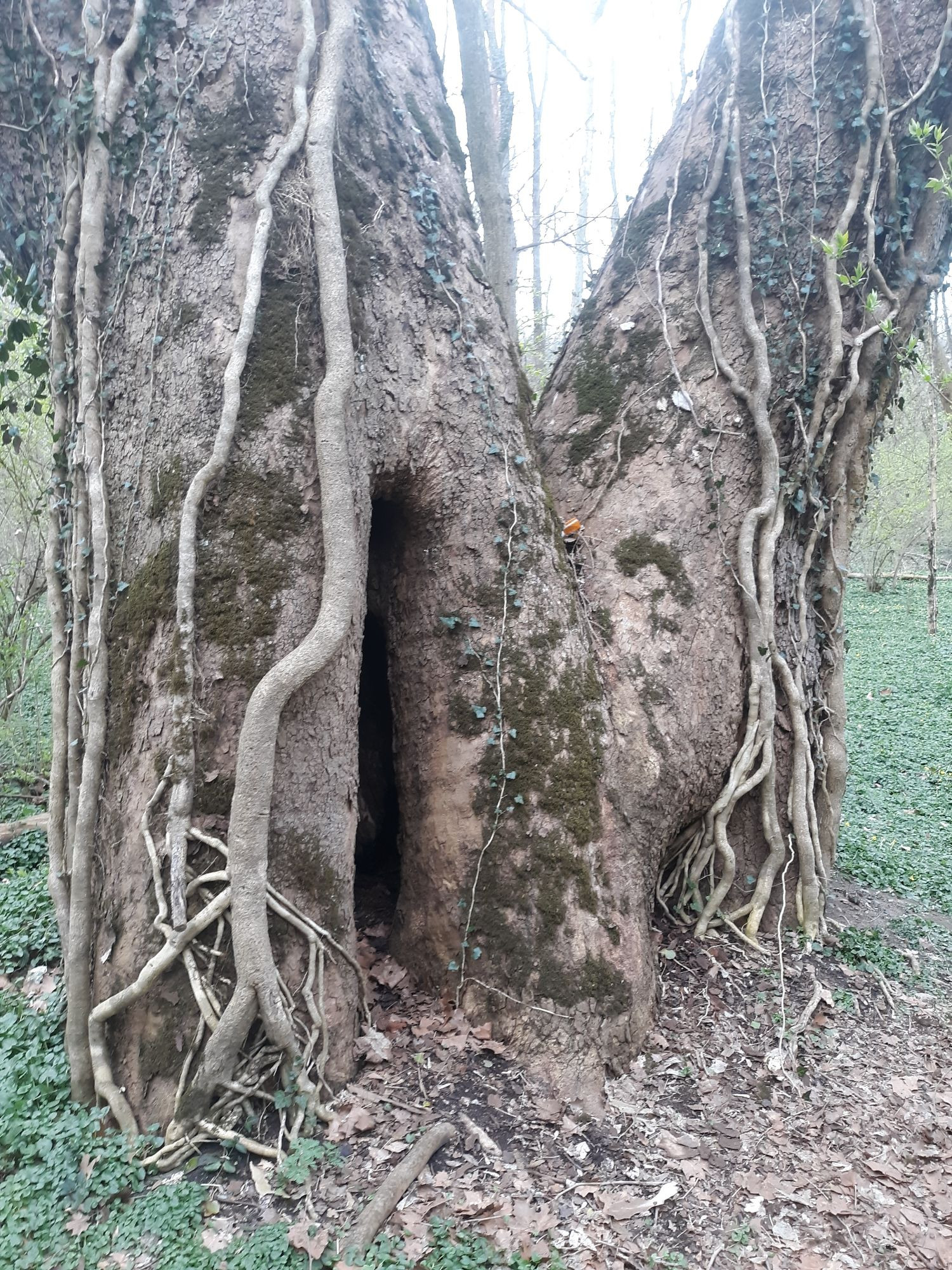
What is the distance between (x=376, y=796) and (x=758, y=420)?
2.54 metres

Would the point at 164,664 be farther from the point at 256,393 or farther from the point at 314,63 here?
the point at 314,63

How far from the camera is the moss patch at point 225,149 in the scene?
274 centimetres

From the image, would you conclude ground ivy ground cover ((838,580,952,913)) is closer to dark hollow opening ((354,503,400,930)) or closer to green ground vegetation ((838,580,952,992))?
green ground vegetation ((838,580,952,992))

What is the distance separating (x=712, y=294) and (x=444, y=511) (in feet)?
5.73

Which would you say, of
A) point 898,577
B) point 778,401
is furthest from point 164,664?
point 898,577

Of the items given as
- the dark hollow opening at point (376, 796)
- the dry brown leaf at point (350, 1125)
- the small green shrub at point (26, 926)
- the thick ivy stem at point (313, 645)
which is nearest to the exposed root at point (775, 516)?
the dark hollow opening at point (376, 796)

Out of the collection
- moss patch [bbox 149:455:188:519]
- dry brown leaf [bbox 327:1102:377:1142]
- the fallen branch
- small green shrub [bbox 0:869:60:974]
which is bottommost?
the fallen branch

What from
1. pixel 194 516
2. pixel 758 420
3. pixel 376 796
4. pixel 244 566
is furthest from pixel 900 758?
pixel 194 516

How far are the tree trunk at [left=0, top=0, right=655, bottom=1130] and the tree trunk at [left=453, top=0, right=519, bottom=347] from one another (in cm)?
262

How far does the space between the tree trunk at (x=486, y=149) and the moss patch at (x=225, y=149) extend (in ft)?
10.0

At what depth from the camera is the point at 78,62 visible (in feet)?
9.41

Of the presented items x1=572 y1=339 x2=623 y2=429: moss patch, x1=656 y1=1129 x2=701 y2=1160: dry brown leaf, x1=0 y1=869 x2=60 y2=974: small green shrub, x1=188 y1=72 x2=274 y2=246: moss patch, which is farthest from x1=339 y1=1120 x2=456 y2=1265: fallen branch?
x1=188 y1=72 x2=274 y2=246: moss patch

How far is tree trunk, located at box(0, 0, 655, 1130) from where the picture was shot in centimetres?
239

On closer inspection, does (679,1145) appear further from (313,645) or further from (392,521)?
(392,521)
